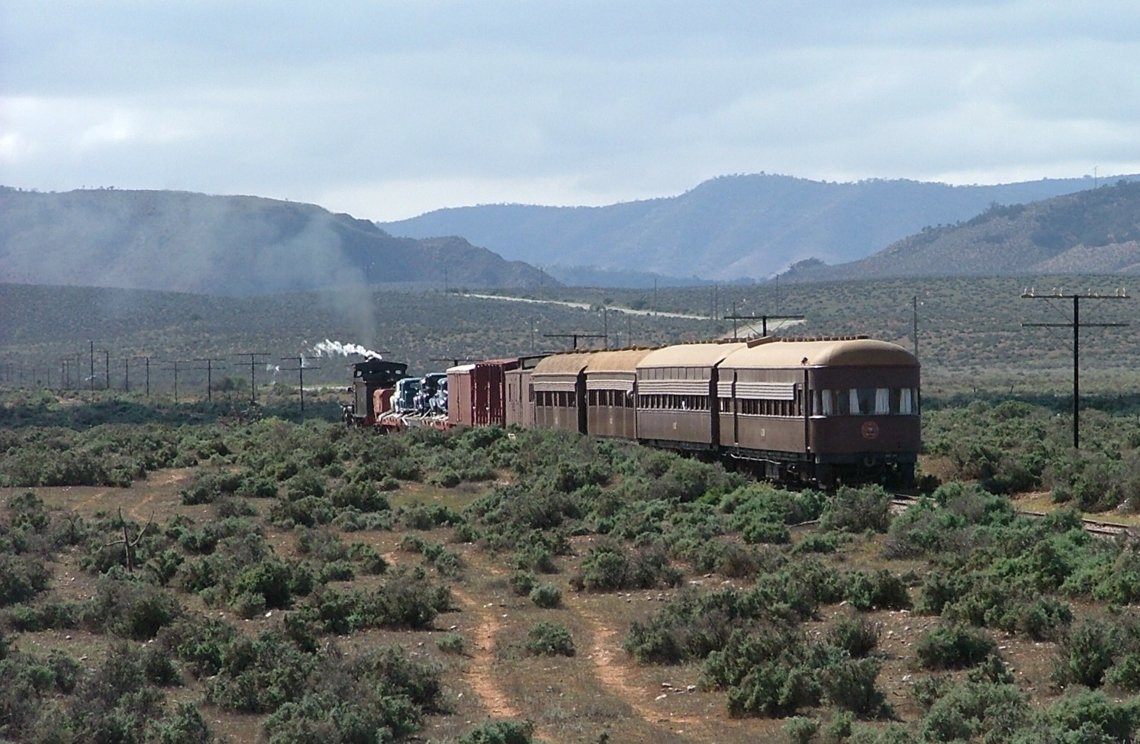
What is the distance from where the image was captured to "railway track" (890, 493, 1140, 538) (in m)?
27.0

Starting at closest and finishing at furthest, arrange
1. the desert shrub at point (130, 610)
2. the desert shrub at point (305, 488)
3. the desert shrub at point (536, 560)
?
the desert shrub at point (130, 610) → the desert shrub at point (536, 560) → the desert shrub at point (305, 488)

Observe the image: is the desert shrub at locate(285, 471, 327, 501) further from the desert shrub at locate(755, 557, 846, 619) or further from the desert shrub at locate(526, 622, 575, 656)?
the desert shrub at locate(526, 622, 575, 656)

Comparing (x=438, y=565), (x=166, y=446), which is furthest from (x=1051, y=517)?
(x=166, y=446)

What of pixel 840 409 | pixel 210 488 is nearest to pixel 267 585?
pixel 840 409

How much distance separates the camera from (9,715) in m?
16.1

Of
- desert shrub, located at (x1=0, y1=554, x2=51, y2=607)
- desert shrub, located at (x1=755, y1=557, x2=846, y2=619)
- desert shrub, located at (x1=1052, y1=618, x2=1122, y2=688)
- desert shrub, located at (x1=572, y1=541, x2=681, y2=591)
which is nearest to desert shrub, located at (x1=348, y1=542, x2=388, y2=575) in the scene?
desert shrub, located at (x1=572, y1=541, x2=681, y2=591)

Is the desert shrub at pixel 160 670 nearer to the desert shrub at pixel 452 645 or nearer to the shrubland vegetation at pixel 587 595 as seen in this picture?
the shrubland vegetation at pixel 587 595

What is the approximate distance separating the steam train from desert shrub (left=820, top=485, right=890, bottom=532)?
4311 mm

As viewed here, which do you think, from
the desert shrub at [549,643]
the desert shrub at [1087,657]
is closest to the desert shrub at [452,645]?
the desert shrub at [549,643]

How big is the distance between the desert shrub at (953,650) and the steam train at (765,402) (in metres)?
16.2

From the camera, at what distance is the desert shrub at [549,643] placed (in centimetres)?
2125

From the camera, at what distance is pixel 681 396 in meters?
42.9

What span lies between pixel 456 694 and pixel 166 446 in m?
41.7

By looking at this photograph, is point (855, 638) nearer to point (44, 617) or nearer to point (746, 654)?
point (746, 654)
